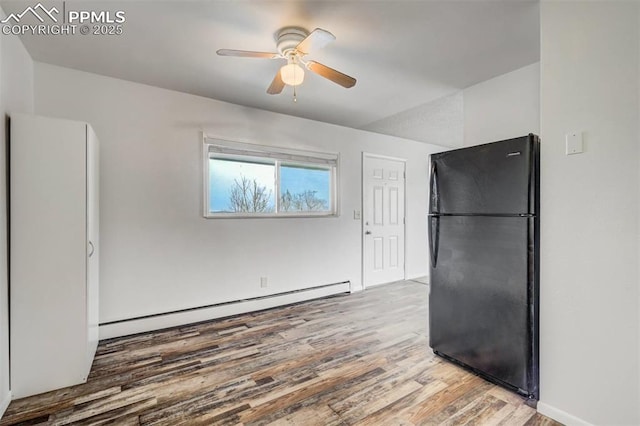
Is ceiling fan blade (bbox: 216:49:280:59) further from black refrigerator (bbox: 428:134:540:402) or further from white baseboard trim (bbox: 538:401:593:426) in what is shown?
white baseboard trim (bbox: 538:401:593:426)

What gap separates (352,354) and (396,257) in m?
2.65

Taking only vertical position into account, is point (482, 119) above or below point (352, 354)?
above

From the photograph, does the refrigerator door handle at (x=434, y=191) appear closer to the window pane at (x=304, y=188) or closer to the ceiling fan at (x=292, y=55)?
the ceiling fan at (x=292, y=55)

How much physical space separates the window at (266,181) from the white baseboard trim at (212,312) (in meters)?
1.02

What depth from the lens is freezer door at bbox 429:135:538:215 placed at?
1.82 meters

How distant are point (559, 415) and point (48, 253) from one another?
3293mm

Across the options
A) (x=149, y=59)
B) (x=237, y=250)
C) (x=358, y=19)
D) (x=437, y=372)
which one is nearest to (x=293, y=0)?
(x=358, y=19)

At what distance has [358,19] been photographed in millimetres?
1988

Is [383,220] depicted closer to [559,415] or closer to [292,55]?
[292,55]

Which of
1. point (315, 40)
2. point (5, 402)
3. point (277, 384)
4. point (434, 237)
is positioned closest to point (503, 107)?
point (434, 237)

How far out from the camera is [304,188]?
4.03 meters

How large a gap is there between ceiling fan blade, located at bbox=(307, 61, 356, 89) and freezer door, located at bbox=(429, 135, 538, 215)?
0.93 metres

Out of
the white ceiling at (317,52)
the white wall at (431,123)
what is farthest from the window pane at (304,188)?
the white wall at (431,123)

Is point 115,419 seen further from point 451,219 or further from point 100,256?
point 451,219
